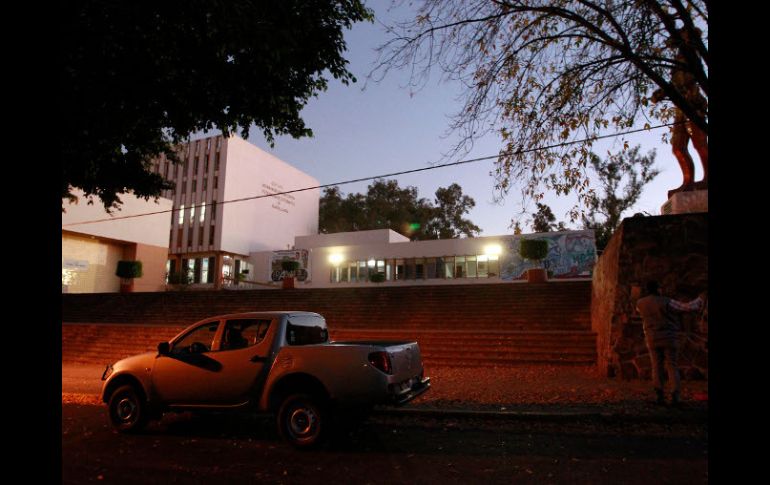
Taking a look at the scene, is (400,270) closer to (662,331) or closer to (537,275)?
(537,275)

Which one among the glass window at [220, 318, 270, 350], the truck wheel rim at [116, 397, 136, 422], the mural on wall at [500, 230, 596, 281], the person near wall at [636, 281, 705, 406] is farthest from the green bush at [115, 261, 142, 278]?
the person near wall at [636, 281, 705, 406]

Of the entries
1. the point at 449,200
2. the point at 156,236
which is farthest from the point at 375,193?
the point at 156,236

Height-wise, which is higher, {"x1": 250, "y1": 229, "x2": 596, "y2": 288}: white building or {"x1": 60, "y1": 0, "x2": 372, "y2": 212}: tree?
{"x1": 60, "y1": 0, "x2": 372, "y2": 212}: tree

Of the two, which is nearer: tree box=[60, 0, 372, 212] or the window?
tree box=[60, 0, 372, 212]

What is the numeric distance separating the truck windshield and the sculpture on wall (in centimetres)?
746

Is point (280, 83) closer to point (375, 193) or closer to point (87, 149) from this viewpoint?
point (87, 149)

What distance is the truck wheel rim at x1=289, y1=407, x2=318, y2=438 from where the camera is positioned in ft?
19.1

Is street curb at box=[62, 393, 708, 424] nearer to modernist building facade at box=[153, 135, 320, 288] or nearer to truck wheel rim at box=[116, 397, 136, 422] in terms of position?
truck wheel rim at box=[116, 397, 136, 422]

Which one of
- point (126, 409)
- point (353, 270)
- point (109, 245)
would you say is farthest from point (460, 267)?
point (126, 409)

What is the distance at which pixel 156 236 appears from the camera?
132 ft

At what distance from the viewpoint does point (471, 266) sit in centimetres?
3719

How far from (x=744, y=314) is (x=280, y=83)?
357 inches

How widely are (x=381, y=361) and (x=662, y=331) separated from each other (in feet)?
15.4

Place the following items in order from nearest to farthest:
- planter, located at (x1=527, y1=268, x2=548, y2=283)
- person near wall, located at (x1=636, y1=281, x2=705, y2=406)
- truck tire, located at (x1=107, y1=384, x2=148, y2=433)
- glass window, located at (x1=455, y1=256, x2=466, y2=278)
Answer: truck tire, located at (x1=107, y1=384, x2=148, y2=433) → person near wall, located at (x1=636, y1=281, x2=705, y2=406) → planter, located at (x1=527, y1=268, x2=548, y2=283) → glass window, located at (x1=455, y1=256, x2=466, y2=278)
